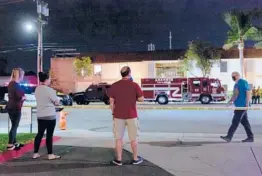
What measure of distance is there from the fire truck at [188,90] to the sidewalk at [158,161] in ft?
76.3

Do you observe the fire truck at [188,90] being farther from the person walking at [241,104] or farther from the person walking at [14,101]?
the person walking at [14,101]

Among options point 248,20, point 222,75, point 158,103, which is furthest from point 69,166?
point 222,75

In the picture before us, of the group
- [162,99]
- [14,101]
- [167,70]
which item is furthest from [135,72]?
[14,101]

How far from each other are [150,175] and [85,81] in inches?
1697

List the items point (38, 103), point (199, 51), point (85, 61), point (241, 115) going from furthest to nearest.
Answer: point (85, 61) < point (199, 51) < point (241, 115) < point (38, 103)

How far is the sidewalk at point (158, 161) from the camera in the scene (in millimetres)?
6383

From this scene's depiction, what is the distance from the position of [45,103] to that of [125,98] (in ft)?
5.11

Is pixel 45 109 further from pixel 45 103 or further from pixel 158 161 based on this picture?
pixel 158 161

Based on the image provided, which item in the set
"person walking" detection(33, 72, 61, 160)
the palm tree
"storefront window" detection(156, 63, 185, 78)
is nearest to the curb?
"person walking" detection(33, 72, 61, 160)

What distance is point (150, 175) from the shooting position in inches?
243

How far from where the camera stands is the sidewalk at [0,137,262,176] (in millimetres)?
6383

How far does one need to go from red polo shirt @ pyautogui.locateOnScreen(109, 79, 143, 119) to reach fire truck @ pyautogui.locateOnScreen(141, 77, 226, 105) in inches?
1008

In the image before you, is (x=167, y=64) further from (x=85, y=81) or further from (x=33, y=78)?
(x=33, y=78)

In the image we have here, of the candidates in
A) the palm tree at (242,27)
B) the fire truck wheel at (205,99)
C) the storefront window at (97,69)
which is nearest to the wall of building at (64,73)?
the storefront window at (97,69)
